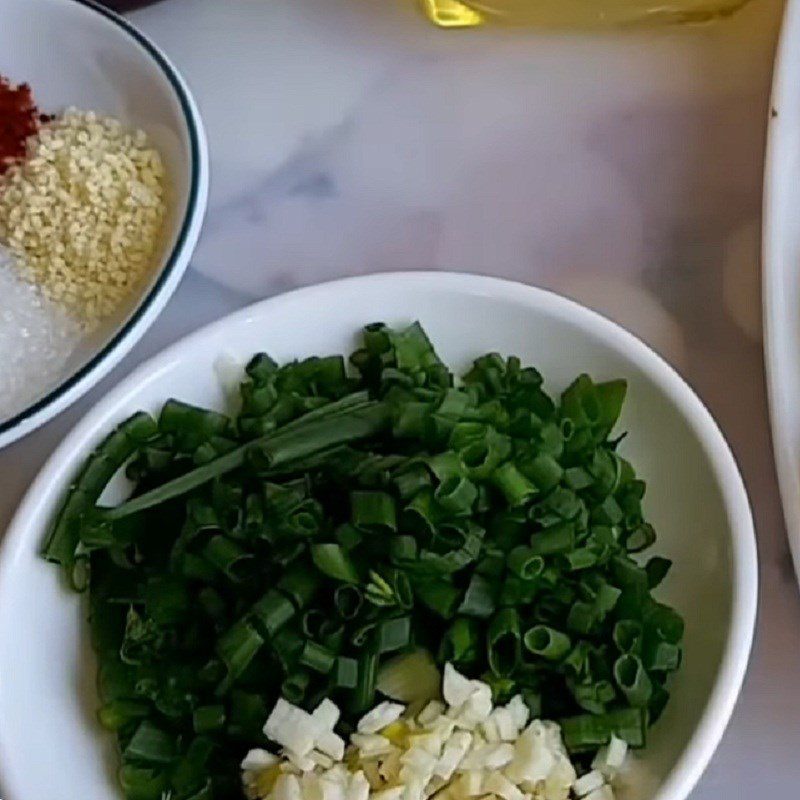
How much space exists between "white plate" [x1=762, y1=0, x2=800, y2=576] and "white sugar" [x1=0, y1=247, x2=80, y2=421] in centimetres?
46

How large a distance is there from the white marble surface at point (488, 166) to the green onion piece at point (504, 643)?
0.23 m

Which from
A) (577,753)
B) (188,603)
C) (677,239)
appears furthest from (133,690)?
(677,239)

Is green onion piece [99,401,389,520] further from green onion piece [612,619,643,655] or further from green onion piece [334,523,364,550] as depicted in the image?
green onion piece [612,619,643,655]

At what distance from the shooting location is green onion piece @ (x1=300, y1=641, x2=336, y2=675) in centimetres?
68

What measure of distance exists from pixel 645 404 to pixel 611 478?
65mm

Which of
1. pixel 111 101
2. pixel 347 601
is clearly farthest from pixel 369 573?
pixel 111 101

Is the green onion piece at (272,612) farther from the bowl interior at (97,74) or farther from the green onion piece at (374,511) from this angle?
the bowl interior at (97,74)

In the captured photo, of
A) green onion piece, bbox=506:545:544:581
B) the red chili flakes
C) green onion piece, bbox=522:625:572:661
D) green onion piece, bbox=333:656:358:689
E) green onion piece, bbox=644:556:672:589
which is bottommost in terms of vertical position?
green onion piece, bbox=644:556:672:589

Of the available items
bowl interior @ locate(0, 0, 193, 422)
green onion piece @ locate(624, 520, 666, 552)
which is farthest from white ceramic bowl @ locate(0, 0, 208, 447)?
green onion piece @ locate(624, 520, 666, 552)

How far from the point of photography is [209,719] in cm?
70

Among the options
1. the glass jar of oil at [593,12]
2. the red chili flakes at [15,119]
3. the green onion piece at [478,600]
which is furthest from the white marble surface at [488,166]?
the green onion piece at [478,600]

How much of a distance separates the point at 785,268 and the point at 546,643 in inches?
12.3

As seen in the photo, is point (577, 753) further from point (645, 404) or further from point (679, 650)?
point (645, 404)

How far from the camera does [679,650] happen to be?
720mm
